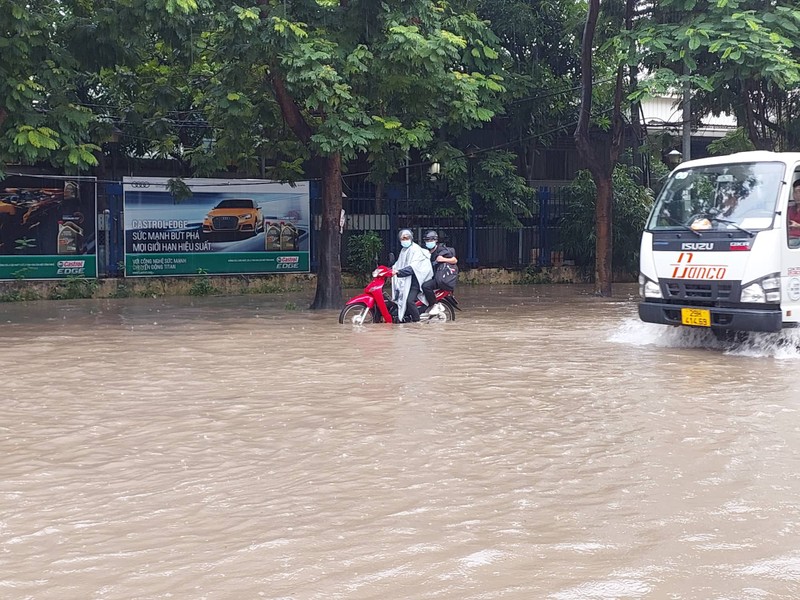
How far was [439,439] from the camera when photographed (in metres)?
6.90

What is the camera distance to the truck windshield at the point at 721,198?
10.5 metres

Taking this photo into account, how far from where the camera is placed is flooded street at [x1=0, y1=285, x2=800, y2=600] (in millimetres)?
4289

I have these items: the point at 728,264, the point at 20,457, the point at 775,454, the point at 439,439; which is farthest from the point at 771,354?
the point at 20,457

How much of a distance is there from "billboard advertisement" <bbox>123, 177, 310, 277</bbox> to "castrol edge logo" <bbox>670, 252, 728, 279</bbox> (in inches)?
479

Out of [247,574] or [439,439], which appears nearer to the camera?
[247,574]

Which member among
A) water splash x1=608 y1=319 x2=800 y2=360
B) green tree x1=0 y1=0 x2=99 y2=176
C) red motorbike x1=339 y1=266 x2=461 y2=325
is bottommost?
water splash x1=608 y1=319 x2=800 y2=360

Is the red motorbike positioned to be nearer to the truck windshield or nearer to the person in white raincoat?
the person in white raincoat

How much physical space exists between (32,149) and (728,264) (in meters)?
8.92

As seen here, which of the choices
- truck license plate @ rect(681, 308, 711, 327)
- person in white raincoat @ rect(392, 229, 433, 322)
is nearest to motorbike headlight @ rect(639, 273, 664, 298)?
truck license plate @ rect(681, 308, 711, 327)

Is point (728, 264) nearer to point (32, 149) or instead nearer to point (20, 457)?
point (20, 457)

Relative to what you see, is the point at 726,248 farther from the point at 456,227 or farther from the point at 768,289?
the point at 456,227

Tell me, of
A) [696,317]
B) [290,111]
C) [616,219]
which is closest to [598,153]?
[616,219]

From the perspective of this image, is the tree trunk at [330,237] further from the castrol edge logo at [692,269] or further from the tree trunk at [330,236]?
the castrol edge logo at [692,269]

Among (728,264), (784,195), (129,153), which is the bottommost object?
(728,264)
